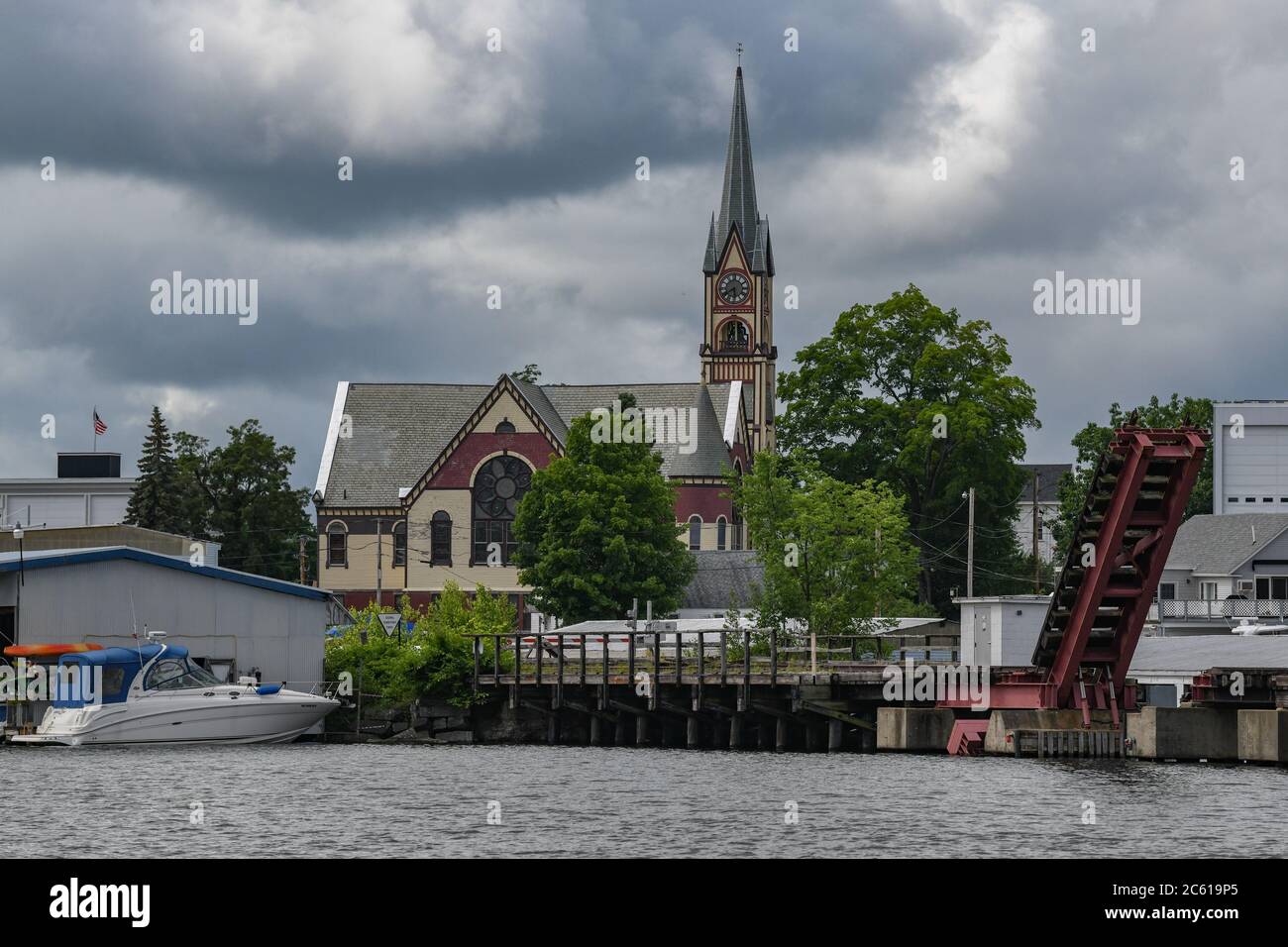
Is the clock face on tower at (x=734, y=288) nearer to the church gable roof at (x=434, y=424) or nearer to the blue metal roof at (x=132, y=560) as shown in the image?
the church gable roof at (x=434, y=424)

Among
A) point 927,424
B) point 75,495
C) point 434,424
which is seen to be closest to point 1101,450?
point 927,424

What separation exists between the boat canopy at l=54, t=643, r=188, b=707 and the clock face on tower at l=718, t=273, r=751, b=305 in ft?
332

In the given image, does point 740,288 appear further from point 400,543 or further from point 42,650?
point 42,650

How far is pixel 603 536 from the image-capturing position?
90.8 metres

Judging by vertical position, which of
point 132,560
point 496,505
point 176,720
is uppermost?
point 496,505

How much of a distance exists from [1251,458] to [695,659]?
50.6 metres

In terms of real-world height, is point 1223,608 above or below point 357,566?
below

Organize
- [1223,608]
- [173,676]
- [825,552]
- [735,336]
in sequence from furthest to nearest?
[735,336] < [1223,608] < [825,552] < [173,676]

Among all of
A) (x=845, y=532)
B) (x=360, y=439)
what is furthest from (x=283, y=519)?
(x=845, y=532)

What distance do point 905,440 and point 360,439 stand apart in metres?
38.4

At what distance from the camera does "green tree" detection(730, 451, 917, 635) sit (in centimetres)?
7500

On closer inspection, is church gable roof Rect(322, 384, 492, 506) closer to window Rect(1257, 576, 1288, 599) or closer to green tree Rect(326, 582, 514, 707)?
window Rect(1257, 576, 1288, 599)

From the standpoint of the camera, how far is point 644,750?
58.0m

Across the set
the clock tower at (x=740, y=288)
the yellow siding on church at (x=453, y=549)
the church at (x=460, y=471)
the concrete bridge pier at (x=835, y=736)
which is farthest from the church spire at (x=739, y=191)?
the concrete bridge pier at (x=835, y=736)
